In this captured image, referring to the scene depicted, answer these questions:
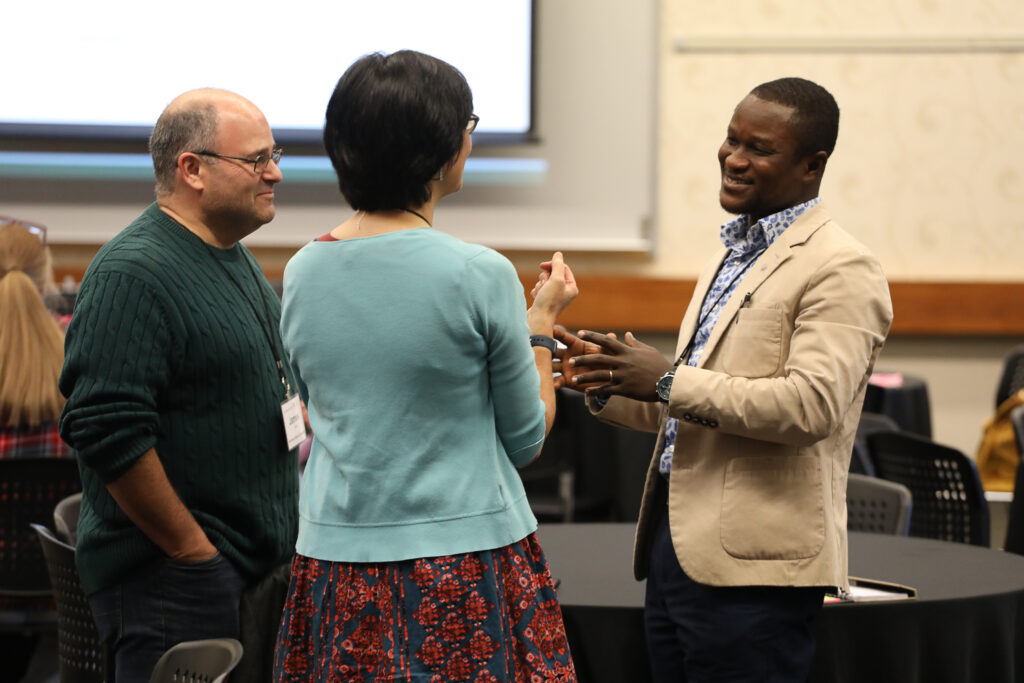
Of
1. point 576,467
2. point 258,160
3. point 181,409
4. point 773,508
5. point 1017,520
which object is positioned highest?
point 258,160

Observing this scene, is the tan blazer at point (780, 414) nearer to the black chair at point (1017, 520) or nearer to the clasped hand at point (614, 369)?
the clasped hand at point (614, 369)

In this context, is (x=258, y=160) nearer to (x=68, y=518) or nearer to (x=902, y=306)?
(x=68, y=518)

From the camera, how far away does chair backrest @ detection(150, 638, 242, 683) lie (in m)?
1.51

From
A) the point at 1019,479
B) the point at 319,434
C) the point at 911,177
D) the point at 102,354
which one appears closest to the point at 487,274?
the point at 319,434

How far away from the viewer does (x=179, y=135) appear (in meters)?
1.93

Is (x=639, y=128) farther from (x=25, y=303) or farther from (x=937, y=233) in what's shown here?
(x=25, y=303)

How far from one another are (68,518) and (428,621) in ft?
4.18

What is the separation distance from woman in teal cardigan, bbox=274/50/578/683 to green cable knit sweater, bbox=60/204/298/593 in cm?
46

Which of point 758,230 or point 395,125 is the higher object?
point 395,125

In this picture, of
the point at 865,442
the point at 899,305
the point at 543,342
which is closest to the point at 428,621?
the point at 543,342

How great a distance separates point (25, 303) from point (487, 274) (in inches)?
66.1

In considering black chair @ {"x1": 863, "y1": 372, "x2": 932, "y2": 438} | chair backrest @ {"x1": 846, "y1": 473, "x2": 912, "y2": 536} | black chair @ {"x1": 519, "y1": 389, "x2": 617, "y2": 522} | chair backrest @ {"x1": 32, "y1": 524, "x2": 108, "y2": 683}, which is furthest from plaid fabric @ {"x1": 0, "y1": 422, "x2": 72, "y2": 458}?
black chair @ {"x1": 863, "y1": 372, "x2": 932, "y2": 438}

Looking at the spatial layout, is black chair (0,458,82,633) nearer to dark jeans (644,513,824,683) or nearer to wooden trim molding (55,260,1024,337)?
dark jeans (644,513,824,683)

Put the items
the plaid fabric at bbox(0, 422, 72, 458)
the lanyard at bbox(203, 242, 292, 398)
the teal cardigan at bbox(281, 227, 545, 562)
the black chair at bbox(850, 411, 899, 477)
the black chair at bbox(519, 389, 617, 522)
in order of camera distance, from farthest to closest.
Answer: the black chair at bbox(519, 389, 617, 522)
the black chair at bbox(850, 411, 899, 477)
the plaid fabric at bbox(0, 422, 72, 458)
the lanyard at bbox(203, 242, 292, 398)
the teal cardigan at bbox(281, 227, 545, 562)
